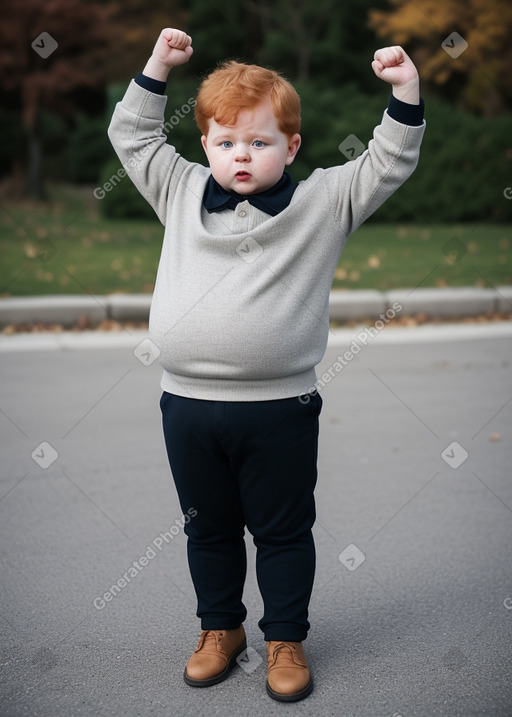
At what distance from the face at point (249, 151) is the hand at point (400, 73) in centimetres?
31

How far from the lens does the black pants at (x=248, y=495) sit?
2428 millimetres

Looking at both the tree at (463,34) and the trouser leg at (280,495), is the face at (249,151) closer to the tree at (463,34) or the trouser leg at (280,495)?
the trouser leg at (280,495)

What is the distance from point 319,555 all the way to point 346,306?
447cm

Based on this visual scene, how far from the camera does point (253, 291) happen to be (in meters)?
2.35

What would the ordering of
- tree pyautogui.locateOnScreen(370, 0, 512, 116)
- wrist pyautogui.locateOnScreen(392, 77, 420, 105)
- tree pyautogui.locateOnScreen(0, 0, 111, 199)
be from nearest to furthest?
wrist pyautogui.locateOnScreen(392, 77, 420, 105) → tree pyautogui.locateOnScreen(370, 0, 512, 116) → tree pyautogui.locateOnScreen(0, 0, 111, 199)

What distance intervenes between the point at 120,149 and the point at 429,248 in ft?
32.0

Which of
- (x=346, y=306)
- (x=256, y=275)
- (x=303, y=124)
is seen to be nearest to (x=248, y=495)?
(x=256, y=275)

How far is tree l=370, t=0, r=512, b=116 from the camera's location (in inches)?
680

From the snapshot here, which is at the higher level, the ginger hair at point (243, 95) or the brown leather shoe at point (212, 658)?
the ginger hair at point (243, 95)

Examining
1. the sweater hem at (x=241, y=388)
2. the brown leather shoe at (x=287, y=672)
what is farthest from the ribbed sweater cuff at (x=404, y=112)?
the brown leather shoe at (x=287, y=672)

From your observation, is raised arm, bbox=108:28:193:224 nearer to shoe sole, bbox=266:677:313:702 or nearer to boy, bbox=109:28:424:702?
boy, bbox=109:28:424:702

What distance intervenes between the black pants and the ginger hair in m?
0.74

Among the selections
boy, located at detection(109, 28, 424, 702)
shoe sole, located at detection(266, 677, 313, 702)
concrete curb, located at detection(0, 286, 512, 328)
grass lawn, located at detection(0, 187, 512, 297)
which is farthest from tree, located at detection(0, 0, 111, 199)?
shoe sole, located at detection(266, 677, 313, 702)

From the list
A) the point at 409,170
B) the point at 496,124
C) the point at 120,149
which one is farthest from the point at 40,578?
the point at 496,124
